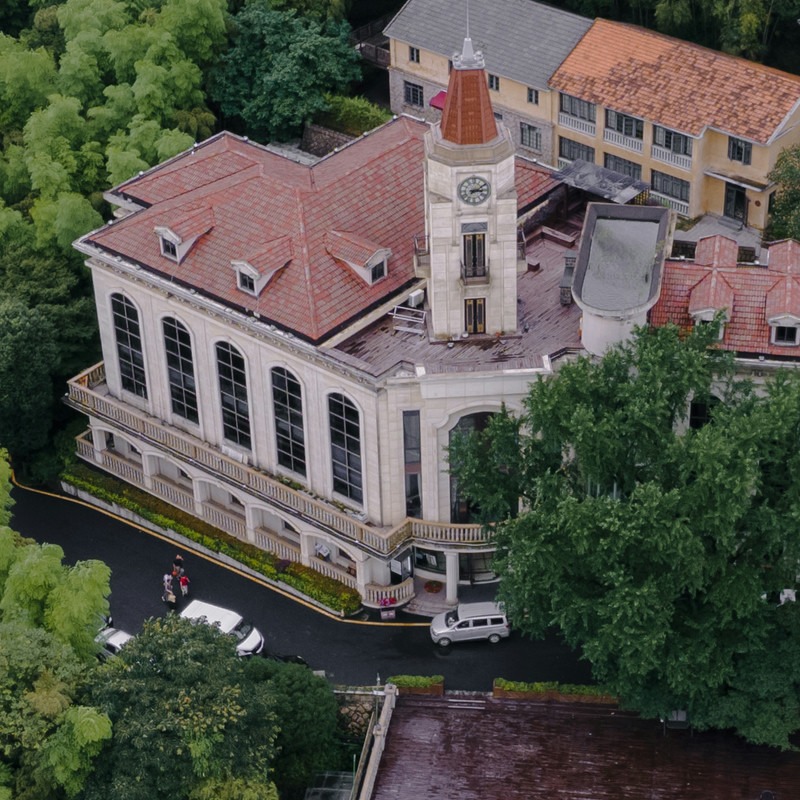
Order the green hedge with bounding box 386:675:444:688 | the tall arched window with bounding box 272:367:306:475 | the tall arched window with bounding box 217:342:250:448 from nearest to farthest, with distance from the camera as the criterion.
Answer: the green hedge with bounding box 386:675:444:688
the tall arched window with bounding box 272:367:306:475
the tall arched window with bounding box 217:342:250:448

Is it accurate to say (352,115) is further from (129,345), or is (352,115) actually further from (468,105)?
(468,105)

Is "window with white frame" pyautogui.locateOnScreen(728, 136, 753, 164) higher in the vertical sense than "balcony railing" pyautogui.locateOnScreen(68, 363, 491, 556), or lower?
higher

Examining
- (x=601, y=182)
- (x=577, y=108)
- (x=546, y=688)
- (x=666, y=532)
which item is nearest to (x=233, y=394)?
(x=546, y=688)

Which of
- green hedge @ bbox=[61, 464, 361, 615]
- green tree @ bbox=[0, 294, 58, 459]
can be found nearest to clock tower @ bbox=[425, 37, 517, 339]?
green hedge @ bbox=[61, 464, 361, 615]

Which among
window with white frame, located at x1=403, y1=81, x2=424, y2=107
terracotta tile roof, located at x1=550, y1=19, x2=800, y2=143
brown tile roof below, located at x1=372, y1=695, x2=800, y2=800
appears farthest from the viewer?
window with white frame, located at x1=403, y1=81, x2=424, y2=107

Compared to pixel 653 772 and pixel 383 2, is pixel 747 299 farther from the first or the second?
pixel 383 2

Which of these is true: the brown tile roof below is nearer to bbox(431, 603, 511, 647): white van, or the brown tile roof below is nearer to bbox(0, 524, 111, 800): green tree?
bbox(431, 603, 511, 647): white van

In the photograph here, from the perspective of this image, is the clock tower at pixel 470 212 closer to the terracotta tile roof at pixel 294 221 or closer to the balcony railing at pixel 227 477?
the terracotta tile roof at pixel 294 221
